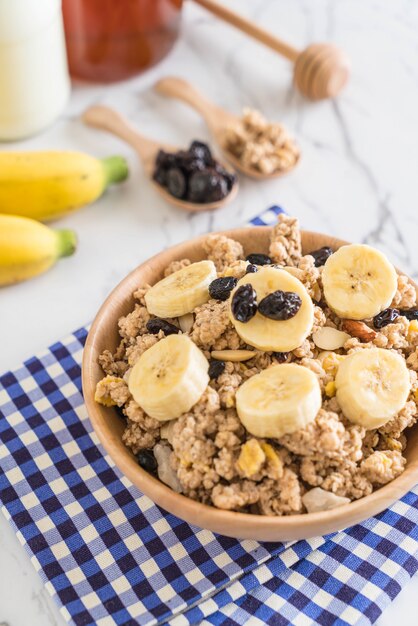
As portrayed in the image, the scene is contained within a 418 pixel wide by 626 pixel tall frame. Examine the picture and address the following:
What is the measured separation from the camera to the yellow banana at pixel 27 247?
1.63 meters

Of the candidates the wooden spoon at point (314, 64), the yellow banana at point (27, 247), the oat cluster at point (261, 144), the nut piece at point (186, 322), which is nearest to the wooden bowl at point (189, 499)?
the nut piece at point (186, 322)

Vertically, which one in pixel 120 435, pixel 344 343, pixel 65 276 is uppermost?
pixel 344 343

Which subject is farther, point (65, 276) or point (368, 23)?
point (368, 23)

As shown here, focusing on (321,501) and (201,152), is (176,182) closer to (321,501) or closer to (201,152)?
(201,152)

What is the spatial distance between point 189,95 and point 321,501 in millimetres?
1266

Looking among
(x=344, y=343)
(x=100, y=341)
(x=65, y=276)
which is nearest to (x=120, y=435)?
(x=100, y=341)

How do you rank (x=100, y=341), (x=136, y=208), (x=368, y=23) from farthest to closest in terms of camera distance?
(x=368, y=23), (x=136, y=208), (x=100, y=341)

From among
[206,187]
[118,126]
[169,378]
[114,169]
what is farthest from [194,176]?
[169,378]

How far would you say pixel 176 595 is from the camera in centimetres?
123

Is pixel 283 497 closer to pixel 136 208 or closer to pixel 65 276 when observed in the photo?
pixel 65 276

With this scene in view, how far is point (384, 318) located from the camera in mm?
1288

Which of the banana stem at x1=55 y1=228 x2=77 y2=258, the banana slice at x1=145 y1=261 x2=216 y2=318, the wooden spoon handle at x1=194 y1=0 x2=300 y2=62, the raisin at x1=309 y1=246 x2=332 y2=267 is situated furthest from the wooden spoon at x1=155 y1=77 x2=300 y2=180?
the banana slice at x1=145 y1=261 x2=216 y2=318

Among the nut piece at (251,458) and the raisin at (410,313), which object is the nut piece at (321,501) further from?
the raisin at (410,313)

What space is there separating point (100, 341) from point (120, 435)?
17 centimetres
